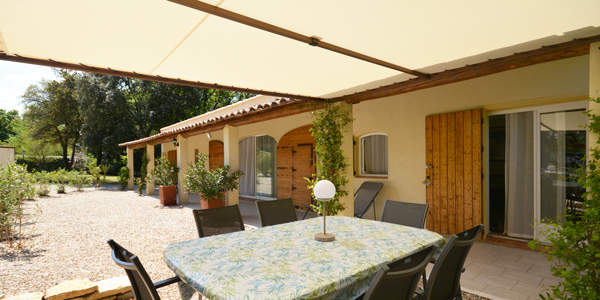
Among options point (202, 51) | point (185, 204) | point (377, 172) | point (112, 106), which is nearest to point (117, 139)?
point (112, 106)

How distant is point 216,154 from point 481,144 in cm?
990

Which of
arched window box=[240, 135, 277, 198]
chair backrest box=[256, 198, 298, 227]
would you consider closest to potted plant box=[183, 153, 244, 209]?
arched window box=[240, 135, 277, 198]

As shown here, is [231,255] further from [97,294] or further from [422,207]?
[422,207]

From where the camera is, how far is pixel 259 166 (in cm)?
1045

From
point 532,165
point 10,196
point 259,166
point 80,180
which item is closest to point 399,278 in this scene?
point 532,165

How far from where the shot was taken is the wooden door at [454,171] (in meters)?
4.91

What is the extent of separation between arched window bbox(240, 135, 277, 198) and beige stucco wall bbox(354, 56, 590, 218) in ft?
12.5

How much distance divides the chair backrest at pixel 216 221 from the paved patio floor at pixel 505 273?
7.99ft

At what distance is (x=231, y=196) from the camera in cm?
776

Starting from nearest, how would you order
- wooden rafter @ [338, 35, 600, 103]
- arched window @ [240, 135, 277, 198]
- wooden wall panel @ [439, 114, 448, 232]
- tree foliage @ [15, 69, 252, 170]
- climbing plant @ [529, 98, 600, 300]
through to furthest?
climbing plant @ [529, 98, 600, 300] < wooden rafter @ [338, 35, 600, 103] < wooden wall panel @ [439, 114, 448, 232] < arched window @ [240, 135, 277, 198] < tree foliage @ [15, 69, 252, 170]

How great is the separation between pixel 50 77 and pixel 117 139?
31.0ft

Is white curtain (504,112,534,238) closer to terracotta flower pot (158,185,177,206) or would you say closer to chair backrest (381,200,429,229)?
chair backrest (381,200,429,229)

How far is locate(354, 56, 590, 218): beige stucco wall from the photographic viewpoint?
4180 mm

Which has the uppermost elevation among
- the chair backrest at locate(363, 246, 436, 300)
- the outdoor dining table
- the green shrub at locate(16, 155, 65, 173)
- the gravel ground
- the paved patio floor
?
the chair backrest at locate(363, 246, 436, 300)
